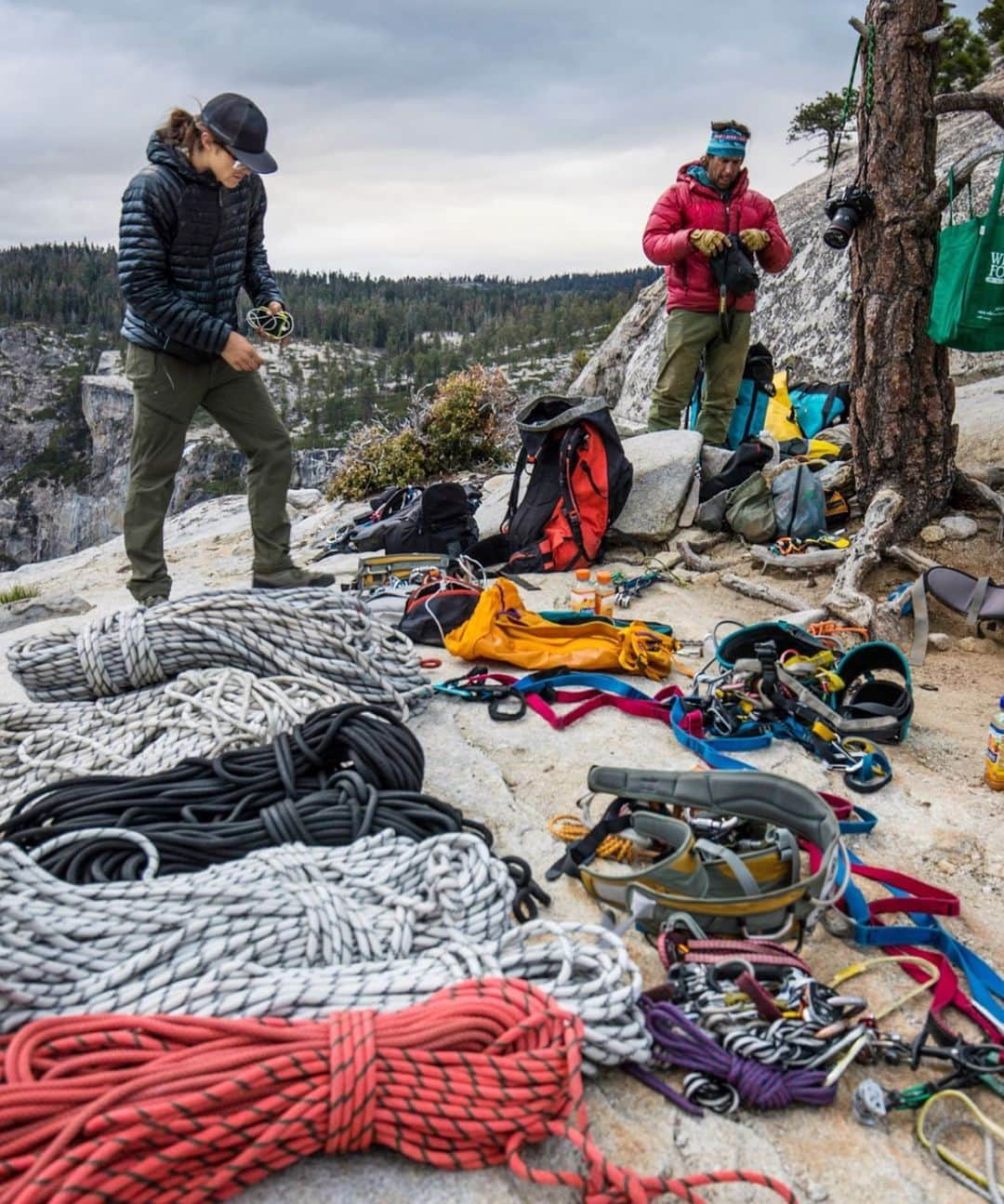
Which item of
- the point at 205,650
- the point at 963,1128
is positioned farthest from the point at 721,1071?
the point at 205,650

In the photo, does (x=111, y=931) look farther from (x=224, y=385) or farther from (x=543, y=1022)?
(x=224, y=385)

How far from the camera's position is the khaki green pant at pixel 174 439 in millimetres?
5000

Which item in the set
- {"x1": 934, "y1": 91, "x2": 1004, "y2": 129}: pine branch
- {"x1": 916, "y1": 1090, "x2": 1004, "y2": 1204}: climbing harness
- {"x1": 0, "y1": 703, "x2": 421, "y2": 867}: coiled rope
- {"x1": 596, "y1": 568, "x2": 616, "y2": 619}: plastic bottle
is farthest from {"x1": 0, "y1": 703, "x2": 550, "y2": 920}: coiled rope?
{"x1": 934, "y1": 91, "x2": 1004, "y2": 129}: pine branch

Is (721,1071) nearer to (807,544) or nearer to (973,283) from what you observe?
(807,544)

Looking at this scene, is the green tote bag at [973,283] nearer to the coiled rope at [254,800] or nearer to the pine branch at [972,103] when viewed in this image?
the pine branch at [972,103]

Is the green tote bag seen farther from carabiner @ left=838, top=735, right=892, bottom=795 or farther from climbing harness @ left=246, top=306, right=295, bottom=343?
climbing harness @ left=246, top=306, right=295, bottom=343

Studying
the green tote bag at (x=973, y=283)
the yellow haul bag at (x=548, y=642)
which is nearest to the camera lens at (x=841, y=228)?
the green tote bag at (x=973, y=283)

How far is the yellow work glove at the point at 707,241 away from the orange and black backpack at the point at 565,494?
1.34 metres

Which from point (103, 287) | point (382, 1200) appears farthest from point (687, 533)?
point (103, 287)

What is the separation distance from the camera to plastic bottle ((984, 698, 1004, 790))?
3.34m

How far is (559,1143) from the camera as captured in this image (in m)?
1.83

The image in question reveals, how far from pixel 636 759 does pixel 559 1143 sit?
1.90m

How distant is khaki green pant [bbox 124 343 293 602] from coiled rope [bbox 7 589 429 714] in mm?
1345

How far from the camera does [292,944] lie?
7.06 ft
